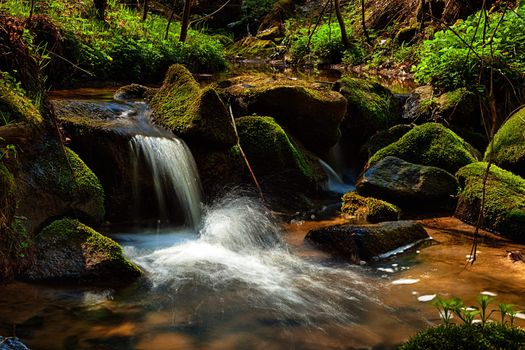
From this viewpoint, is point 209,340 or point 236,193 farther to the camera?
point 236,193

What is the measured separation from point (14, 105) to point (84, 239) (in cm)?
142

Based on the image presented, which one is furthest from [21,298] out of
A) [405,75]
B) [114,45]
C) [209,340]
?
[405,75]

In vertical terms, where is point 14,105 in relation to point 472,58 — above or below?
below

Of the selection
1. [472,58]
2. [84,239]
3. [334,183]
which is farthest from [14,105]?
[472,58]

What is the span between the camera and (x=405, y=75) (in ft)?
57.8

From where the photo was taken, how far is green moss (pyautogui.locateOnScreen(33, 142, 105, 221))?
5113 mm

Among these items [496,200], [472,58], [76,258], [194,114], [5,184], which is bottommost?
[76,258]

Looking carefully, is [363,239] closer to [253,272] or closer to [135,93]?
[253,272]

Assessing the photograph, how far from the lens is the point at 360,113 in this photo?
32.1 ft

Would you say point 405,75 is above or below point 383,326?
above

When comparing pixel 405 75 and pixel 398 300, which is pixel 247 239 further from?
pixel 405 75

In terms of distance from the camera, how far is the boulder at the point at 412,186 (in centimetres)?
711

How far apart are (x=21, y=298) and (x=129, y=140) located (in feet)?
9.61

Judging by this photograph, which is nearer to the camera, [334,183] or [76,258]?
[76,258]
